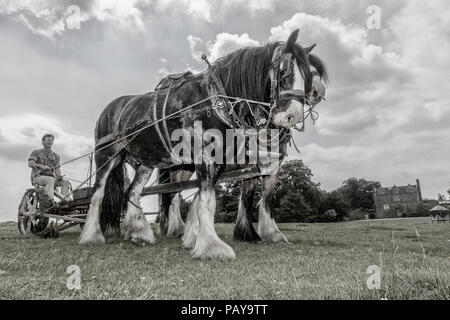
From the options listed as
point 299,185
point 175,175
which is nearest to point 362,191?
point 299,185

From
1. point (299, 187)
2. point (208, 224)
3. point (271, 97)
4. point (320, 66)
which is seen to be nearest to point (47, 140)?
point (208, 224)

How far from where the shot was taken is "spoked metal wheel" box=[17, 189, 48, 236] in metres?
8.43

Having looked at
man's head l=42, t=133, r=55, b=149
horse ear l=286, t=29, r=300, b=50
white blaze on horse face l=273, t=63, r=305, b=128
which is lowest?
white blaze on horse face l=273, t=63, r=305, b=128

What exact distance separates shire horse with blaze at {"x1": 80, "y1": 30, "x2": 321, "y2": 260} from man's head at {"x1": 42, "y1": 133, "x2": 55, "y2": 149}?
2.60m

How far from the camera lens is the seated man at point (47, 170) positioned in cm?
848

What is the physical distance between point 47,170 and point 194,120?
519cm

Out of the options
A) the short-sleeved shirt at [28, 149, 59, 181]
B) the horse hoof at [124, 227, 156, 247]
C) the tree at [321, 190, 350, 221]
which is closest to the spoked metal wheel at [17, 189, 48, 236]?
the short-sleeved shirt at [28, 149, 59, 181]

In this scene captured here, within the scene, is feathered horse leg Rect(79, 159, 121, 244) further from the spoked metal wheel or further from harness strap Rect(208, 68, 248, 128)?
harness strap Rect(208, 68, 248, 128)

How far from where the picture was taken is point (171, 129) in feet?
18.0

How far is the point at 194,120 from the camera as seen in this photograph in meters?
5.07

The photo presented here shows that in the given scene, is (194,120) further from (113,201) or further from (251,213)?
(113,201)

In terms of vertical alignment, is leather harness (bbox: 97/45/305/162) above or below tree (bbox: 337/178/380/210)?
below
